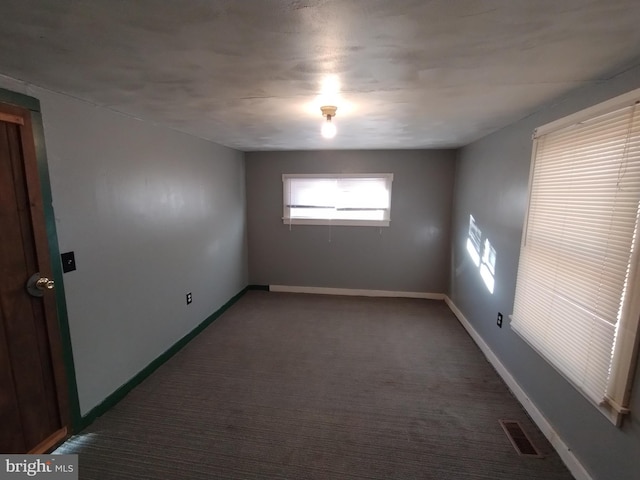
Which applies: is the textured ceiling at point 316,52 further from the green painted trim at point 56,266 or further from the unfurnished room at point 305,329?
the green painted trim at point 56,266

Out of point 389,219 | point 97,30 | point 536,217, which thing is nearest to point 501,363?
point 536,217

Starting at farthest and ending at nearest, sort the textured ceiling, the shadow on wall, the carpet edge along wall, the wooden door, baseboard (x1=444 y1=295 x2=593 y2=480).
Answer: the shadow on wall
the carpet edge along wall
baseboard (x1=444 y1=295 x2=593 y2=480)
the wooden door
the textured ceiling

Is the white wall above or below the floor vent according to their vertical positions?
above

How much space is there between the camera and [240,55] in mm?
1234

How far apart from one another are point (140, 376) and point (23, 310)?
3.60 ft

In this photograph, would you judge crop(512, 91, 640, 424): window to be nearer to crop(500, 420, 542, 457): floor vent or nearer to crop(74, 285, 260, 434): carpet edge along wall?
crop(500, 420, 542, 457): floor vent

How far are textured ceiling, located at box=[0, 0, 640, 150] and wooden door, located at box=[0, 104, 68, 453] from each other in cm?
40

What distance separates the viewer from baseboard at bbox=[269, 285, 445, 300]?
14.3 feet

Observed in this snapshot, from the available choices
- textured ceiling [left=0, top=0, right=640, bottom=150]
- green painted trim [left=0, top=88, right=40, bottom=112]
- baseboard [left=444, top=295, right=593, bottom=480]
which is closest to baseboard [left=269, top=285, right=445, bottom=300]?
baseboard [left=444, top=295, right=593, bottom=480]

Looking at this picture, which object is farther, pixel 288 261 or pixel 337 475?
pixel 288 261

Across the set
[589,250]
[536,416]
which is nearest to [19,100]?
[589,250]

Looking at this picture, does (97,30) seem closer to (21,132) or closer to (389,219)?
(21,132)

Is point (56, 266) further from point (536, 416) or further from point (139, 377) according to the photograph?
point (536, 416)

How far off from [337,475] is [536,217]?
2.11 metres
